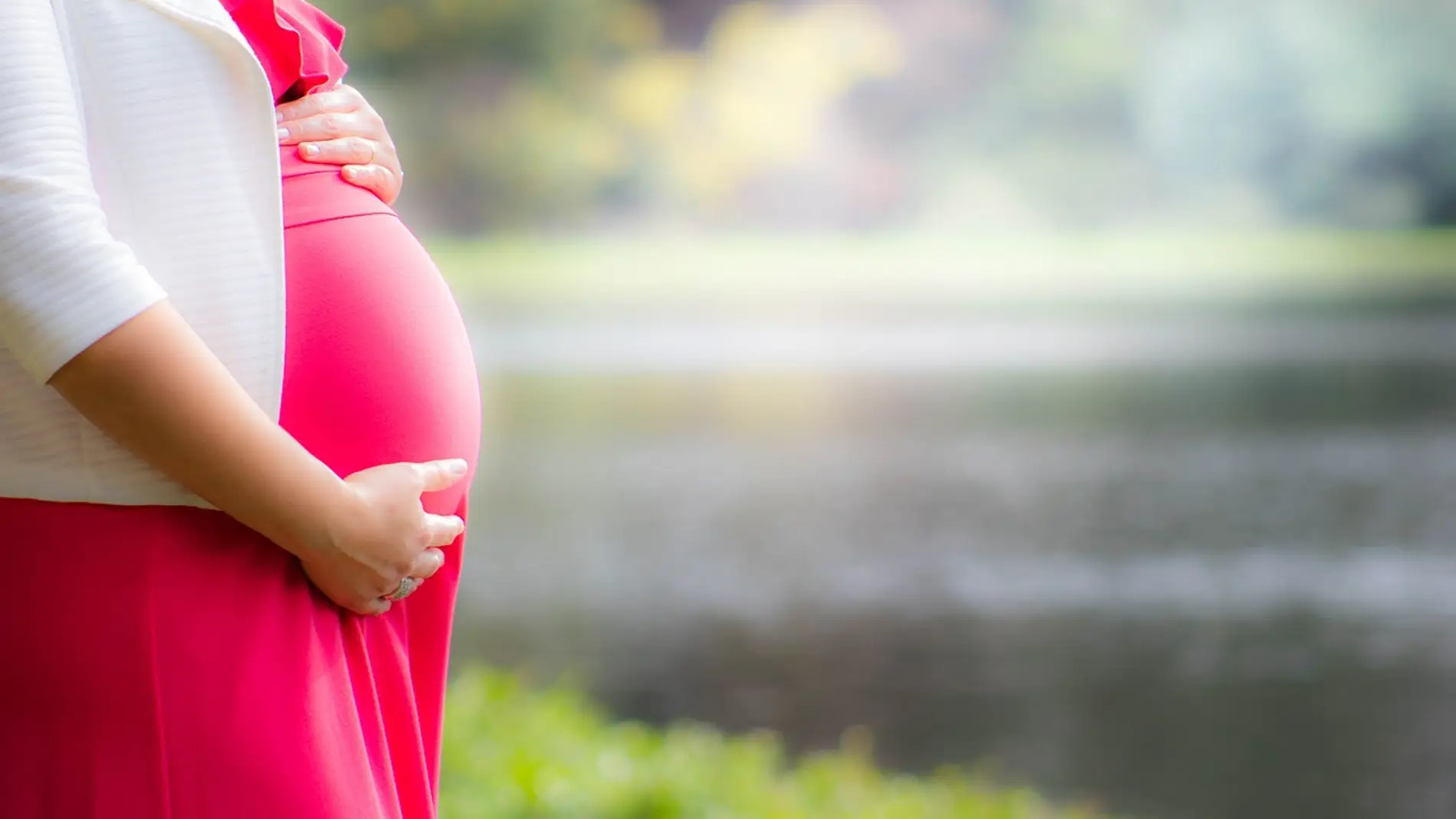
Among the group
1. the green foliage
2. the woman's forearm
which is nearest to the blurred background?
the green foliage

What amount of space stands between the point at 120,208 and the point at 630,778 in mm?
1806

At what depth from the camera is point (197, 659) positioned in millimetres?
634

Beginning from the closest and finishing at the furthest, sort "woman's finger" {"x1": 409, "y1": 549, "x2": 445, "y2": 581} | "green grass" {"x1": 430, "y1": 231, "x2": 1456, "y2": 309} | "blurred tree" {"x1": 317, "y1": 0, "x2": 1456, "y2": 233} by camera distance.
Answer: "woman's finger" {"x1": 409, "y1": 549, "x2": 445, "y2": 581} → "blurred tree" {"x1": 317, "y1": 0, "x2": 1456, "y2": 233} → "green grass" {"x1": 430, "y1": 231, "x2": 1456, "y2": 309}

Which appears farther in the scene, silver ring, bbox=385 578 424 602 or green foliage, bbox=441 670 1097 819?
green foliage, bbox=441 670 1097 819

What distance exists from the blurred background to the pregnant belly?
3591 mm

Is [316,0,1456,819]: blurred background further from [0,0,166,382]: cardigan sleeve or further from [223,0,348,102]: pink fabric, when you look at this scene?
[0,0,166,382]: cardigan sleeve

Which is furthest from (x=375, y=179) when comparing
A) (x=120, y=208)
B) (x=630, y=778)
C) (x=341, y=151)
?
(x=630, y=778)

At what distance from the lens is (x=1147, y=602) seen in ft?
21.1

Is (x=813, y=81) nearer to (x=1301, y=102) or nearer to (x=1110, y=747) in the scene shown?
(x=1301, y=102)

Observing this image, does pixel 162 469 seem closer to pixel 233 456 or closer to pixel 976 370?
pixel 233 456

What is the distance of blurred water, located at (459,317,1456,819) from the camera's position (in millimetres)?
4703

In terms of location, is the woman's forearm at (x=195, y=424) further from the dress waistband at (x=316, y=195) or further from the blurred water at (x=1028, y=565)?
the blurred water at (x=1028, y=565)

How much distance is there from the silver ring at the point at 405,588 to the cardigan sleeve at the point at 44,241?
19 cm

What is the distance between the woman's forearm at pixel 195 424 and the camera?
595 mm
